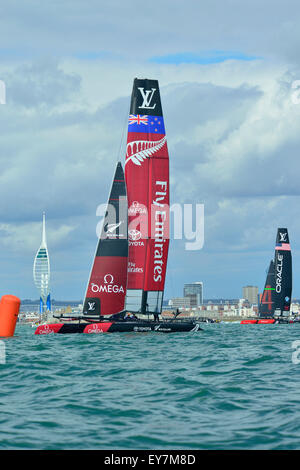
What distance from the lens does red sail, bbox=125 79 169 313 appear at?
138 feet

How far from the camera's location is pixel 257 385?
50.3 feet

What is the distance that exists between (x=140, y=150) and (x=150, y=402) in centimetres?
3070

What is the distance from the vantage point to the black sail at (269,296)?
92000 mm

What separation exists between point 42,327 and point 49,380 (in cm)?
2359

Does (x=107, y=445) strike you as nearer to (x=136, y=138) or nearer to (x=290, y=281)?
(x=136, y=138)

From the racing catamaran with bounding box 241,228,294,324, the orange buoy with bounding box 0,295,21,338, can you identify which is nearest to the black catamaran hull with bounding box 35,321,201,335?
the orange buoy with bounding box 0,295,21,338

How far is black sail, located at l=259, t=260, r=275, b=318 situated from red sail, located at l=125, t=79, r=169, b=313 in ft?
168

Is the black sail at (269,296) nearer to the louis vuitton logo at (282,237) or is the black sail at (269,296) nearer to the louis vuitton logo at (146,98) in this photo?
the louis vuitton logo at (282,237)

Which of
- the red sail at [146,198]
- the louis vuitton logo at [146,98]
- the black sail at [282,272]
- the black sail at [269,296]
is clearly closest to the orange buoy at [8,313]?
the red sail at [146,198]

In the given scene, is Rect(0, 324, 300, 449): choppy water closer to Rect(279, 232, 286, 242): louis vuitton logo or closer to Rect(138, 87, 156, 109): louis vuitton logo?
Rect(138, 87, 156, 109): louis vuitton logo

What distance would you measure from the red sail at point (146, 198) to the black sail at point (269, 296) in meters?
51.2

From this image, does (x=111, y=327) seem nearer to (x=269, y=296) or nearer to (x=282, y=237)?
(x=282, y=237)
